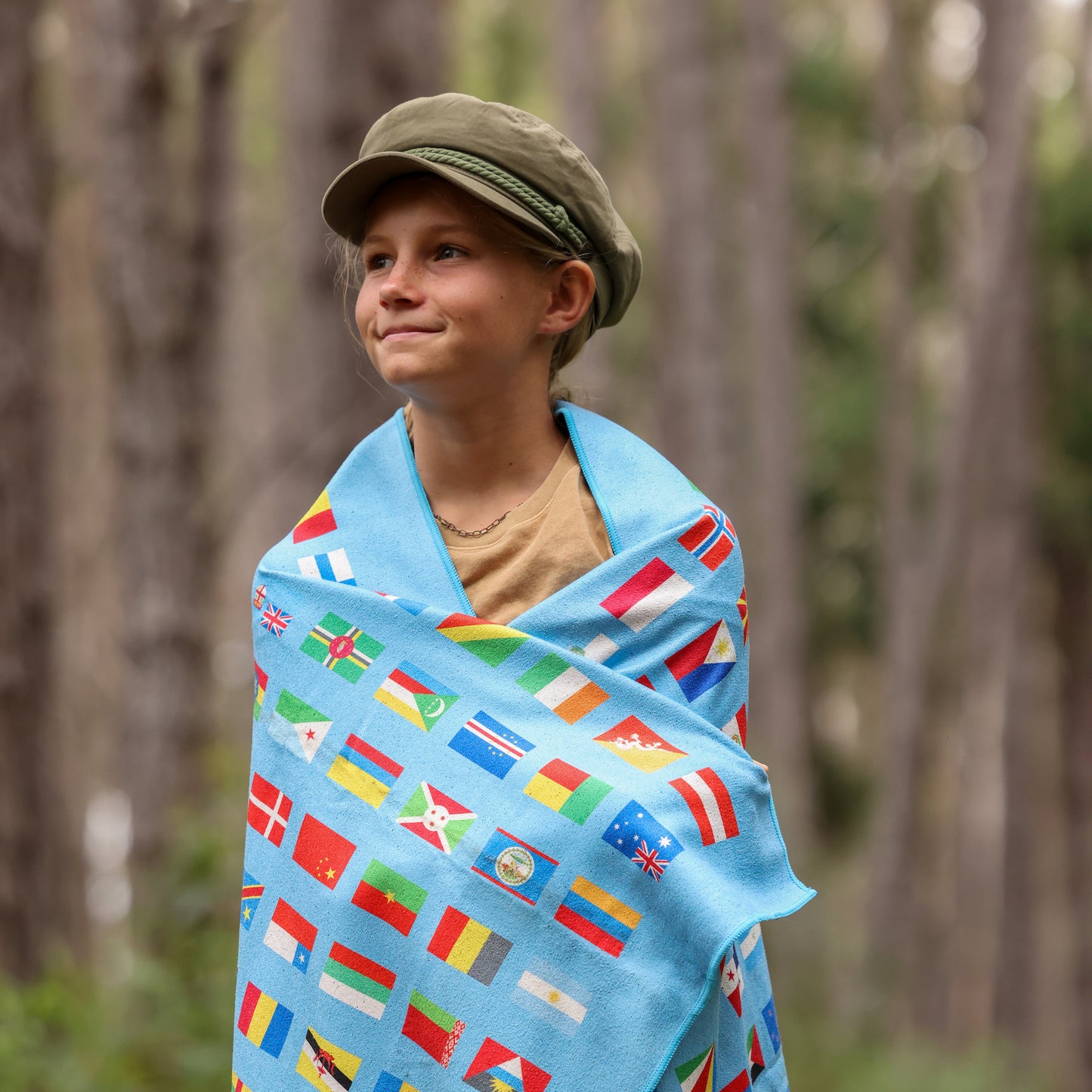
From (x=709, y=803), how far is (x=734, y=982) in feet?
1.06

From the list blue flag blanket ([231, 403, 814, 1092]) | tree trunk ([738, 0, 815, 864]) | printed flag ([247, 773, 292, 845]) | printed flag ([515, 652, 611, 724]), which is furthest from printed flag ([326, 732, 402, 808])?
Result: tree trunk ([738, 0, 815, 864])

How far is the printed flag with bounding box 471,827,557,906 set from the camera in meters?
1.86

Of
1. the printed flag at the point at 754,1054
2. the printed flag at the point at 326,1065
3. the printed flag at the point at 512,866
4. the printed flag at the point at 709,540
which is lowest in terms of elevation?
the printed flag at the point at 326,1065

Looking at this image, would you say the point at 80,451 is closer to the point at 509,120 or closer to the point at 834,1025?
the point at 834,1025

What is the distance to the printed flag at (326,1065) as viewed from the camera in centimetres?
193

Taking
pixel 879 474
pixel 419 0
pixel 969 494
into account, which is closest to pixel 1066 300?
pixel 879 474

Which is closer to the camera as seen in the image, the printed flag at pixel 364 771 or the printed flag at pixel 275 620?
the printed flag at pixel 364 771

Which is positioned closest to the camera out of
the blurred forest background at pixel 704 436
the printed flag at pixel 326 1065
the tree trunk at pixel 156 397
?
the printed flag at pixel 326 1065

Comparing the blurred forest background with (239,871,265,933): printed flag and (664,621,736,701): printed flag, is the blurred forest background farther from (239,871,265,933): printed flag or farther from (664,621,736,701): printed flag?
(239,871,265,933): printed flag

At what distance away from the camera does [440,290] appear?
6.52ft

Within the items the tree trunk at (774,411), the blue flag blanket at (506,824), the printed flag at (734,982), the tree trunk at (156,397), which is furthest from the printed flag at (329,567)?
the tree trunk at (774,411)

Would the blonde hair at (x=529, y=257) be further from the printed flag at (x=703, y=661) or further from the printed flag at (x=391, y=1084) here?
the printed flag at (x=391, y=1084)

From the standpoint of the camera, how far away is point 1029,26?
11.0 meters

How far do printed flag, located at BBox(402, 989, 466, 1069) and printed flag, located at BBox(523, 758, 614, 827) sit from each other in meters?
0.31
